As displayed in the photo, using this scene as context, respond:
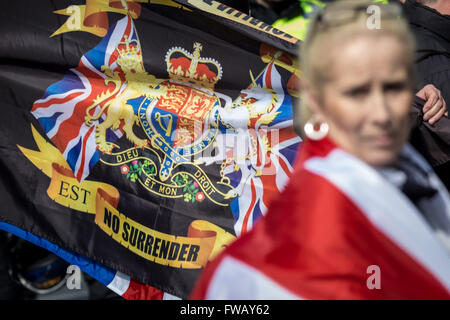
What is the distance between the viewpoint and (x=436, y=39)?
204cm

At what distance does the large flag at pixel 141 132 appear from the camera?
1950 millimetres

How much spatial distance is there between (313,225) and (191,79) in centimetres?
139

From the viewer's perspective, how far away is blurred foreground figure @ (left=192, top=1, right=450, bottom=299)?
731 millimetres

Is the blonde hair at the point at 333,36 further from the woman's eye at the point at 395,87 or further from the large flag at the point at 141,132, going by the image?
the large flag at the point at 141,132

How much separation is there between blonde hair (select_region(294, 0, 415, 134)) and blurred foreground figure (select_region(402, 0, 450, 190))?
3.52 feet

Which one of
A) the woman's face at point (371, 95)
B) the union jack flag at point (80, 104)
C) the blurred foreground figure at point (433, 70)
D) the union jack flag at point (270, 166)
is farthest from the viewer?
the union jack flag at point (80, 104)

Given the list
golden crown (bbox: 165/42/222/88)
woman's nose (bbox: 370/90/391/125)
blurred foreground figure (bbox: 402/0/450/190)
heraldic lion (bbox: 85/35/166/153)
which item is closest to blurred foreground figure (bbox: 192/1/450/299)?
woman's nose (bbox: 370/90/391/125)

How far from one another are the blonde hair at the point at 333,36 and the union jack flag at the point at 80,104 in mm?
1350

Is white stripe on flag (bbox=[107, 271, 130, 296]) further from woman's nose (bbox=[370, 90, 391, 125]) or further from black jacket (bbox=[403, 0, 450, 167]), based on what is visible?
woman's nose (bbox=[370, 90, 391, 125])

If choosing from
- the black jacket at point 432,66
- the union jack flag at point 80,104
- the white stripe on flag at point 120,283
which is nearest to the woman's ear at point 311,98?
the black jacket at point 432,66

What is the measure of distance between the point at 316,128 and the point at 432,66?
1.35 meters
